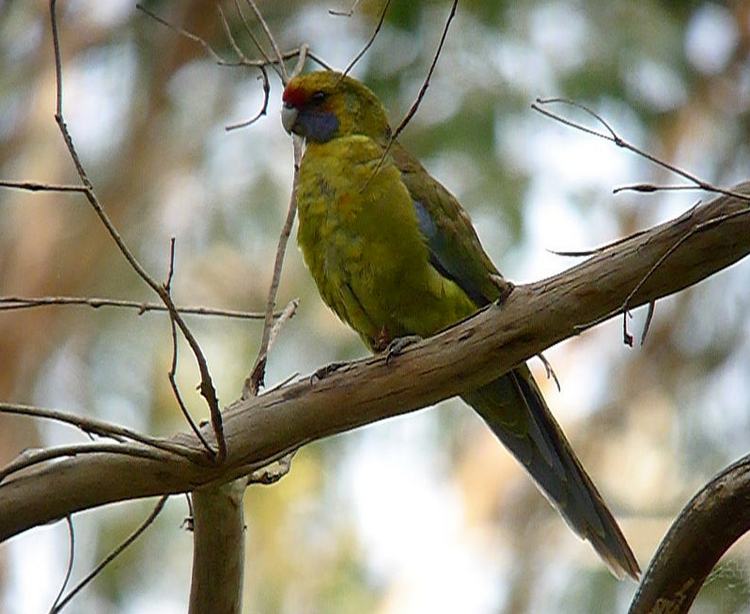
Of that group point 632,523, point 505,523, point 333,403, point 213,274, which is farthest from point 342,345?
point 333,403

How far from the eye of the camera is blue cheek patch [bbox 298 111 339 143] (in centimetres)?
307

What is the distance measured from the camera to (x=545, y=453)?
2.80 meters

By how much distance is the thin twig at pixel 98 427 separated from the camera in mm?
1729

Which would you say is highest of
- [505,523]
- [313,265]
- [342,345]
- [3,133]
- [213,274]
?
[3,133]

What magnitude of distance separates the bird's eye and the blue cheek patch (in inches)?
1.3

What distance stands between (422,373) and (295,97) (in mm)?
1411

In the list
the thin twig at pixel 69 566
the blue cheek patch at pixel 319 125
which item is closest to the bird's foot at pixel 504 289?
the thin twig at pixel 69 566

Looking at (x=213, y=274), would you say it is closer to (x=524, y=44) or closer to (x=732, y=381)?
(x=524, y=44)

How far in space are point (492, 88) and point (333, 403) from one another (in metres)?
4.44

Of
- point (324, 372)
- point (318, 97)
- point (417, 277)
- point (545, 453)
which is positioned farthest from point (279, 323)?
point (318, 97)

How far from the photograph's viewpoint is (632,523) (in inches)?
217

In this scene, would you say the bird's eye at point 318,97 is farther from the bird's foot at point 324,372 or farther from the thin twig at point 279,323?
the bird's foot at point 324,372

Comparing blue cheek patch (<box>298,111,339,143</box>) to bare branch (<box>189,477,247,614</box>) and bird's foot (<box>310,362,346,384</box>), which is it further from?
bare branch (<box>189,477,247,614</box>)

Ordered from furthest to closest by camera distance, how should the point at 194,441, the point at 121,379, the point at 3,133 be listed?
1. the point at 121,379
2. the point at 3,133
3. the point at 194,441
